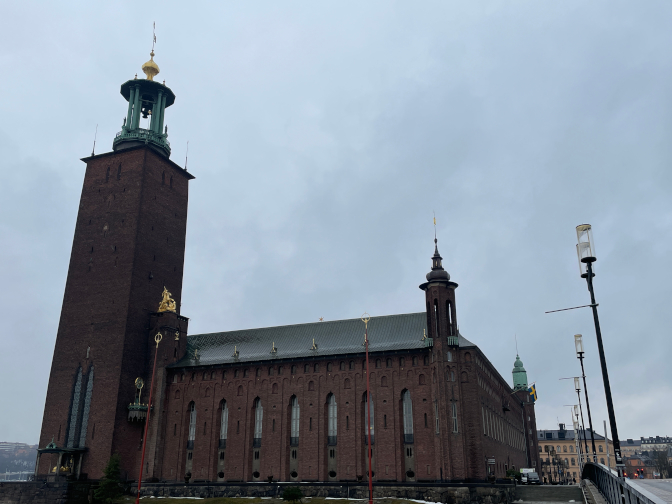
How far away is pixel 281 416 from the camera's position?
2229 inches

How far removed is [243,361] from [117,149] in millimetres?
28928

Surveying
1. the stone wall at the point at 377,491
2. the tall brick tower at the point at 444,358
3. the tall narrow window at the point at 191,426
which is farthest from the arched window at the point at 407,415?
the tall narrow window at the point at 191,426

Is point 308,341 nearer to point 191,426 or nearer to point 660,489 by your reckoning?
point 191,426

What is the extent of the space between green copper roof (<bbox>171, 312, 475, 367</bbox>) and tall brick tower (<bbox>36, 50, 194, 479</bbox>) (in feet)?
12.4

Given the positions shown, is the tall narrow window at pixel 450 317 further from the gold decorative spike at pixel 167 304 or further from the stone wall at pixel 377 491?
the gold decorative spike at pixel 167 304

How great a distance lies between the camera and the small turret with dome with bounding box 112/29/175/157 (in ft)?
224

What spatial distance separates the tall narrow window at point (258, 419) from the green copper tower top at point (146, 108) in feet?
102

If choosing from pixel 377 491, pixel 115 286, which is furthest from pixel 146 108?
pixel 377 491

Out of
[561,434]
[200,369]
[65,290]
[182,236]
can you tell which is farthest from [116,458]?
[561,434]

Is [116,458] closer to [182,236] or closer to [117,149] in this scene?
[182,236]

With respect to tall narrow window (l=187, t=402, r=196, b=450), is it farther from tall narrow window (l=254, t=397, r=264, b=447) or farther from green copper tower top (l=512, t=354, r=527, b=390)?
green copper tower top (l=512, t=354, r=527, b=390)

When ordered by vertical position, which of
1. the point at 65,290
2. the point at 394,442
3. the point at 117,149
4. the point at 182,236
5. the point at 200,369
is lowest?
the point at 394,442

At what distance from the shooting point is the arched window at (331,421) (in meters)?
54.8

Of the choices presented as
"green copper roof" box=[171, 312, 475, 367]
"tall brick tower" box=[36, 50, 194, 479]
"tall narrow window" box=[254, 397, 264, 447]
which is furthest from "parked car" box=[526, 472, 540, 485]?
"tall brick tower" box=[36, 50, 194, 479]
